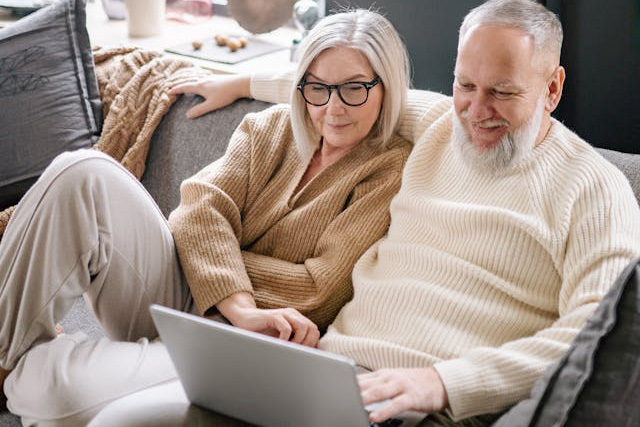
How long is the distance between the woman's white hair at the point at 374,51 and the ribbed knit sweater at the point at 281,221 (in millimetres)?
55

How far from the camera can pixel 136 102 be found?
225 centimetres

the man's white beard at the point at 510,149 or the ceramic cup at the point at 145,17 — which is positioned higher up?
the man's white beard at the point at 510,149

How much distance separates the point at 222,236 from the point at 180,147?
52 cm

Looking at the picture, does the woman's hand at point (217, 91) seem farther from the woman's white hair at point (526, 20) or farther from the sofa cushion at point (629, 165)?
the sofa cushion at point (629, 165)

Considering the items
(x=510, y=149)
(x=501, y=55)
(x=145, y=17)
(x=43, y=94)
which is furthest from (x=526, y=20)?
(x=145, y=17)

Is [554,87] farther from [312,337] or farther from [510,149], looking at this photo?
[312,337]

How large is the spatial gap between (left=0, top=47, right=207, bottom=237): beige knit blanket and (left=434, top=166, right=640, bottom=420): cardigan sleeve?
1.19 metres

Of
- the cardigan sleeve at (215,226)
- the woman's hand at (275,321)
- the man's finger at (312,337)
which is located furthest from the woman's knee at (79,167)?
the man's finger at (312,337)

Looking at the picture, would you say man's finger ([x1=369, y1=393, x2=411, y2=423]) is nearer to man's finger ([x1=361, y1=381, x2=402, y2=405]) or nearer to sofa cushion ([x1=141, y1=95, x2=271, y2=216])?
man's finger ([x1=361, y1=381, x2=402, y2=405])

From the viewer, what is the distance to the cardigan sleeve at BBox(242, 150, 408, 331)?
66.1 inches

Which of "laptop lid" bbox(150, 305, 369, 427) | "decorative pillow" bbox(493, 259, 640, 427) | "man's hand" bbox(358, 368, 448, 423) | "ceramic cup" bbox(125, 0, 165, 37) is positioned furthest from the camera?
"ceramic cup" bbox(125, 0, 165, 37)

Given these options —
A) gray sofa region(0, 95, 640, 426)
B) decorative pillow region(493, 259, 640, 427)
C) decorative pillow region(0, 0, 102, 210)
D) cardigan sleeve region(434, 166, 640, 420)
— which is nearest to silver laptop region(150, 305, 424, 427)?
cardigan sleeve region(434, 166, 640, 420)

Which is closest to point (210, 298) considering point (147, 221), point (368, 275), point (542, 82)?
point (147, 221)

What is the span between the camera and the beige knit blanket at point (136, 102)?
2.21 metres
